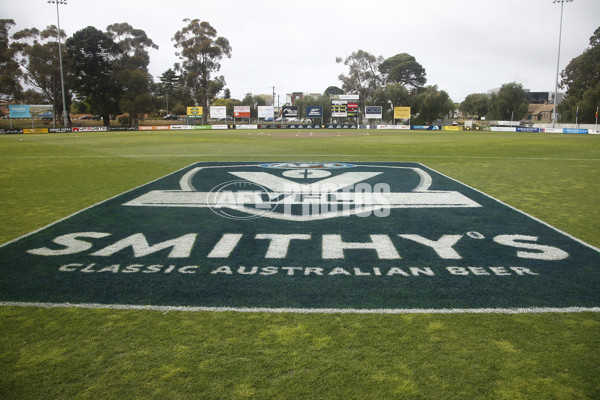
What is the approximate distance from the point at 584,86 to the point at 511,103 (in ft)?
38.9

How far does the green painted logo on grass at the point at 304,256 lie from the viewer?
13.8 feet

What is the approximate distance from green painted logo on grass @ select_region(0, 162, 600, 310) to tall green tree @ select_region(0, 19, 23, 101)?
2778 inches

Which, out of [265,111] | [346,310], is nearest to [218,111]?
[265,111]

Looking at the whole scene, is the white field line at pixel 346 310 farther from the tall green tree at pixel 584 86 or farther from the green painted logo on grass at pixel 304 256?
the tall green tree at pixel 584 86

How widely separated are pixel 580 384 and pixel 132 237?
18.4 ft

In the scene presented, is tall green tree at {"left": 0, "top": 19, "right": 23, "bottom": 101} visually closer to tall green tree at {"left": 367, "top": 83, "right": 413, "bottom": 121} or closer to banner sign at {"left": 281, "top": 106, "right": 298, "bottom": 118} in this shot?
banner sign at {"left": 281, "top": 106, "right": 298, "bottom": 118}

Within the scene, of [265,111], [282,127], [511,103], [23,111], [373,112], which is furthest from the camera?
[511,103]

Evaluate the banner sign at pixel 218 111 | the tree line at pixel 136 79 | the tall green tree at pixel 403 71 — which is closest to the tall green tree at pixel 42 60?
the tree line at pixel 136 79

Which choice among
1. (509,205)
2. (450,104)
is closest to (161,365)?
(509,205)

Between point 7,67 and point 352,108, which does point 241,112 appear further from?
point 7,67

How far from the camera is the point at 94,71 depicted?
68.0 meters

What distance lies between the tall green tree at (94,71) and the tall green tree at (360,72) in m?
53.0

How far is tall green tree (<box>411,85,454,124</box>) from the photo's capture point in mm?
78500

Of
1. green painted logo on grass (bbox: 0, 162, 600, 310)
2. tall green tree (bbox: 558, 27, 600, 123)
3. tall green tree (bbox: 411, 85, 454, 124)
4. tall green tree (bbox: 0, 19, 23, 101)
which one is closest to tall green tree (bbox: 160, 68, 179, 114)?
tall green tree (bbox: 0, 19, 23, 101)
